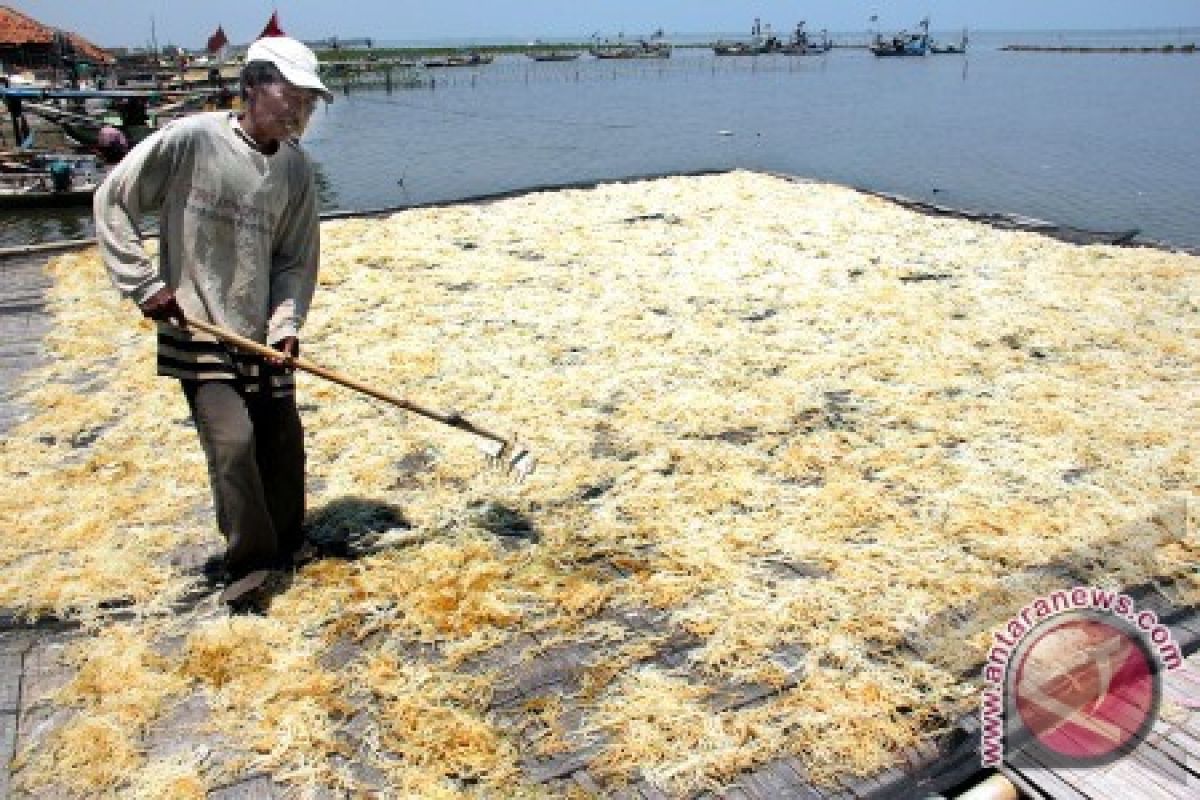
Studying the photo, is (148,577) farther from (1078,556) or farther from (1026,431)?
(1026,431)

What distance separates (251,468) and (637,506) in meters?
1.89

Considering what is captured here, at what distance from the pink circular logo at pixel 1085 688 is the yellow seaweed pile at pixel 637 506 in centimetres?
25

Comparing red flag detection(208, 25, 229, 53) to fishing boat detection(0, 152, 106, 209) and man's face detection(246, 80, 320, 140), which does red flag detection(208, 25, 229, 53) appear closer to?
fishing boat detection(0, 152, 106, 209)

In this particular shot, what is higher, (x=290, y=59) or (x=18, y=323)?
(x=290, y=59)

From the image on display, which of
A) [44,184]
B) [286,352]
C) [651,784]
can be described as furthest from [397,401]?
[44,184]

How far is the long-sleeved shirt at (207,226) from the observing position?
10.6ft

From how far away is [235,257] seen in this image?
3.44 m

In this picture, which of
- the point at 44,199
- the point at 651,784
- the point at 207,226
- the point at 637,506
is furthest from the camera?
the point at 44,199

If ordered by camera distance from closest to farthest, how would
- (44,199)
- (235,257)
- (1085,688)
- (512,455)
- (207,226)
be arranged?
(1085,688), (207,226), (235,257), (512,455), (44,199)

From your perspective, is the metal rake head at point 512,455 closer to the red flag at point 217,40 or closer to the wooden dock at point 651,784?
the wooden dock at point 651,784

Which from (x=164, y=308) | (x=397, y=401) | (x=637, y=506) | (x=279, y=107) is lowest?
(x=637, y=506)

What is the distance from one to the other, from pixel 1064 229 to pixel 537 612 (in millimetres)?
8546

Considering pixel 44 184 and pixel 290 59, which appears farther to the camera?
pixel 44 184

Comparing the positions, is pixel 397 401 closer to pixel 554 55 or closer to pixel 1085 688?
pixel 1085 688
